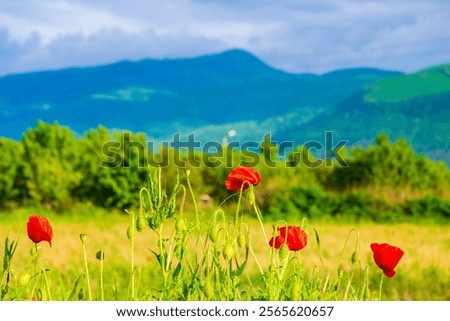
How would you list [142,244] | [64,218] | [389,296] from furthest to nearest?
1. [64,218]
2. [142,244]
3. [389,296]

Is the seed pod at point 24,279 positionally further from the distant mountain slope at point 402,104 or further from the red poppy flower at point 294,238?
the distant mountain slope at point 402,104

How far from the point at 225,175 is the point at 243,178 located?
26.3ft

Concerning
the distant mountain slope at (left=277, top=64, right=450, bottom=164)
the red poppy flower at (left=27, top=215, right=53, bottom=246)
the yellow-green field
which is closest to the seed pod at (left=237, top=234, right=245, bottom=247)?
the red poppy flower at (left=27, top=215, right=53, bottom=246)

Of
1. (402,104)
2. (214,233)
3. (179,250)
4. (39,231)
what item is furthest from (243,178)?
(402,104)

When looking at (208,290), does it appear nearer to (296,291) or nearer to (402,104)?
(296,291)

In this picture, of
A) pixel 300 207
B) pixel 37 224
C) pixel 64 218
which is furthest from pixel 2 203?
pixel 37 224

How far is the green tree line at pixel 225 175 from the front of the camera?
9.64m

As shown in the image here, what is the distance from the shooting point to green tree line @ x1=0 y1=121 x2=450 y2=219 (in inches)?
380

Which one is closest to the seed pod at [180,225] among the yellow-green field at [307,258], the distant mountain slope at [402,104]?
the yellow-green field at [307,258]

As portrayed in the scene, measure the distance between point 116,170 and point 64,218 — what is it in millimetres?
844

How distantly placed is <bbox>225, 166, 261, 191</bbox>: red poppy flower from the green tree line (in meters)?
7.27
